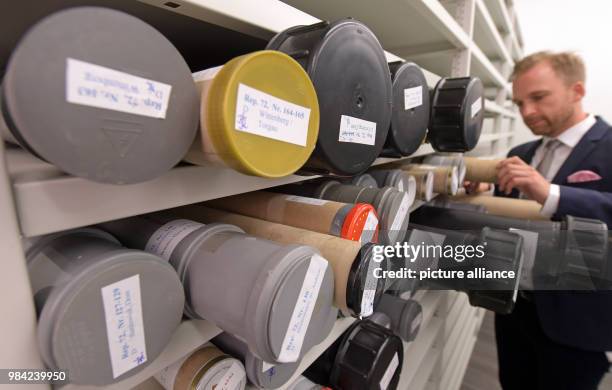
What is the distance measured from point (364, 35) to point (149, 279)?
1.41 ft

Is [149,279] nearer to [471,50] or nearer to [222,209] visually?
[222,209]

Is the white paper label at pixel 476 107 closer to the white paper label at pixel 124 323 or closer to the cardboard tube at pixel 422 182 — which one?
the cardboard tube at pixel 422 182

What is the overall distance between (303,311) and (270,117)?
21 cm

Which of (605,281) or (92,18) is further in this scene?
(605,281)

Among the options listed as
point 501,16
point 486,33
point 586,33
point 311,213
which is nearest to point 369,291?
point 311,213

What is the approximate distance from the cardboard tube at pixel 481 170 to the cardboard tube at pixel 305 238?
2.67 feet

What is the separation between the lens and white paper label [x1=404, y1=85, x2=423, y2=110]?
24.0 inches

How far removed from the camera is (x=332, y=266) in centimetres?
38

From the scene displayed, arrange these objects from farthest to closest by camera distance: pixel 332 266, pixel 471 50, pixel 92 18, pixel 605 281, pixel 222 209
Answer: pixel 471 50 → pixel 605 281 → pixel 222 209 → pixel 332 266 → pixel 92 18

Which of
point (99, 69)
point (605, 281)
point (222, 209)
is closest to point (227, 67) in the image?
point (99, 69)

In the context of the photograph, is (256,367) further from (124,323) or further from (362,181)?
(362,181)

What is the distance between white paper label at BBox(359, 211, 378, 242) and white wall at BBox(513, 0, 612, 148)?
3.45 meters

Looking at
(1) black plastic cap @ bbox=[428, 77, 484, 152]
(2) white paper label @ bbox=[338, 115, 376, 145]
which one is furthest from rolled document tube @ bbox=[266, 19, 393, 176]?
(1) black plastic cap @ bbox=[428, 77, 484, 152]

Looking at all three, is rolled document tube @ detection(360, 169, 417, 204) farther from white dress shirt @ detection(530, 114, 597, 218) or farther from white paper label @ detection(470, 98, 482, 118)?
white dress shirt @ detection(530, 114, 597, 218)
